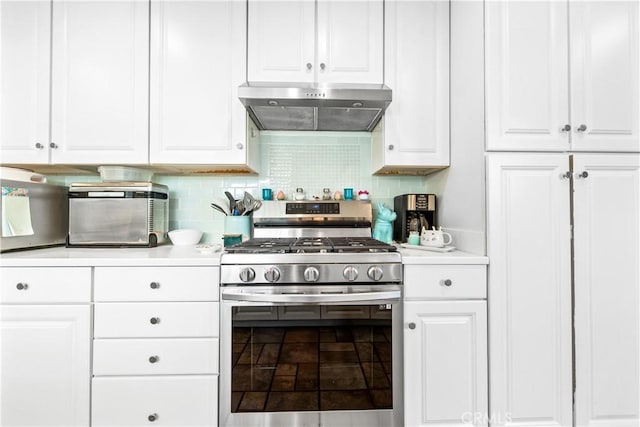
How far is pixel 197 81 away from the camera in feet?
5.69

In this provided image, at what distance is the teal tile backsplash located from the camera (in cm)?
212

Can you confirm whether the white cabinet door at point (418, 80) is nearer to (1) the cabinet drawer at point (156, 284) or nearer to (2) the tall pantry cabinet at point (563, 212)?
(2) the tall pantry cabinet at point (563, 212)

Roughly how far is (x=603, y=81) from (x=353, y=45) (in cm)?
125

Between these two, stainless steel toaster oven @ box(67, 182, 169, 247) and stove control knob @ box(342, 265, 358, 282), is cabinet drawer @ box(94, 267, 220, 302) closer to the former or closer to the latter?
stainless steel toaster oven @ box(67, 182, 169, 247)

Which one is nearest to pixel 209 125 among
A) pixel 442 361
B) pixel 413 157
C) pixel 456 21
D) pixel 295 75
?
pixel 295 75

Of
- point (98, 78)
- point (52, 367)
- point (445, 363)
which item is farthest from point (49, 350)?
point (445, 363)

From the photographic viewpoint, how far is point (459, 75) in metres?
1.68

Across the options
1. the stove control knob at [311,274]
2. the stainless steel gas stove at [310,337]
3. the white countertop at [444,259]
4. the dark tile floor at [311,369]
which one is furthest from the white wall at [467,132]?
the stove control knob at [311,274]

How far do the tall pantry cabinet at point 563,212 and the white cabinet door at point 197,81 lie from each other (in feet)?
4.36

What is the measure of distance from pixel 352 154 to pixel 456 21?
0.97 metres

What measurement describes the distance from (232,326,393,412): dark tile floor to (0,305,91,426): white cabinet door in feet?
2.28

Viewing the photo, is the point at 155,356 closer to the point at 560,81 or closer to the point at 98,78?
the point at 98,78

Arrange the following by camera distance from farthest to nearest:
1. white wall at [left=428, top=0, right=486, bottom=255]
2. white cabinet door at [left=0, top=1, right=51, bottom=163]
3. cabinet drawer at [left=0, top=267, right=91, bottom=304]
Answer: white cabinet door at [left=0, top=1, right=51, bottom=163] < white wall at [left=428, top=0, right=486, bottom=255] < cabinet drawer at [left=0, top=267, right=91, bottom=304]

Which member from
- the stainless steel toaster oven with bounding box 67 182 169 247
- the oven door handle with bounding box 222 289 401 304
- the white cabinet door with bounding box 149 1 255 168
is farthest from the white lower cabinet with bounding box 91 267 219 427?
the white cabinet door with bounding box 149 1 255 168
